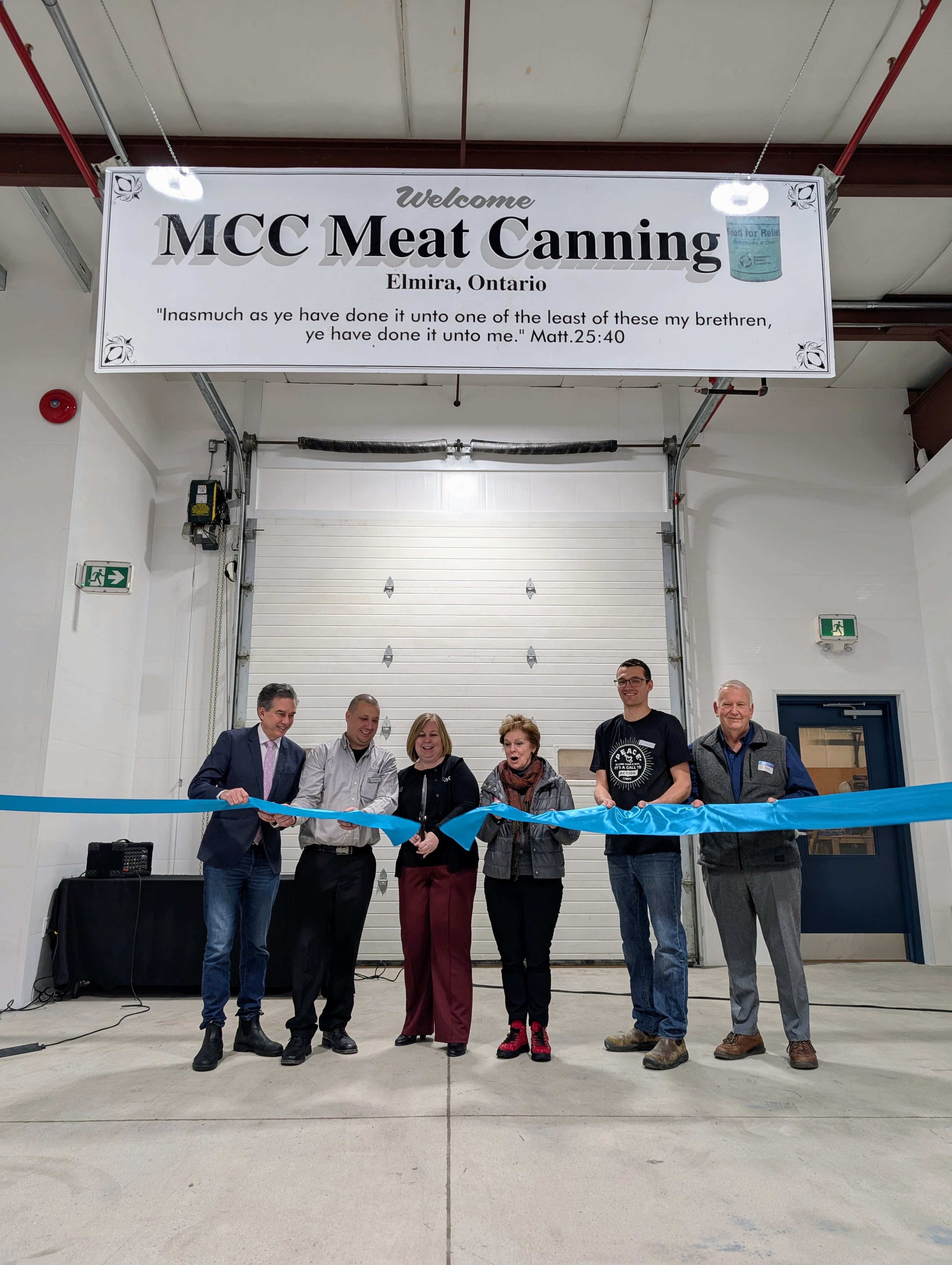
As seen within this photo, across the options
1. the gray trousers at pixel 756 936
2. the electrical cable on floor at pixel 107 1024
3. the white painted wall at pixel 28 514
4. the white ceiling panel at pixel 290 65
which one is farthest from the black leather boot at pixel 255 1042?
the white ceiling panel at pixel 290 65

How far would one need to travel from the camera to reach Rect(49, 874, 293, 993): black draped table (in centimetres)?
531

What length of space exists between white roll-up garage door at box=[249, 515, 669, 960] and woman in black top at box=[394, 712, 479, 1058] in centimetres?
251

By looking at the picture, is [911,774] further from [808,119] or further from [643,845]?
[808,119]

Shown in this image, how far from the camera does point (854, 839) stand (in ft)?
22.4

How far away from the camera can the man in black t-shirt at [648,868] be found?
3713 mm

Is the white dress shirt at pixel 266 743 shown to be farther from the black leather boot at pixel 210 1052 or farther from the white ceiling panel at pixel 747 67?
the white ceiling panel at pixel 747 67

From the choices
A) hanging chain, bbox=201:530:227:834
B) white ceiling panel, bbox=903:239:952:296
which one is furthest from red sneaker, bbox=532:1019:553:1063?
white ceiling panel, bbox=903:239:952:296

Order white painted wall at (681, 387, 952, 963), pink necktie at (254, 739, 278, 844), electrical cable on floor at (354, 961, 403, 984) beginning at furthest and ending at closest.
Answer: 1. white painted wall at (681, 387, 952, 963)
2. electrical cable on floor at (354, 961, 403, 984)
3. pink necktie at (254, 739, 278, 844)

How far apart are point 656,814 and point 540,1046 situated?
3.88 feet

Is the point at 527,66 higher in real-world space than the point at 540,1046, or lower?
higher

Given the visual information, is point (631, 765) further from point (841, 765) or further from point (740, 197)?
point (841, 765)

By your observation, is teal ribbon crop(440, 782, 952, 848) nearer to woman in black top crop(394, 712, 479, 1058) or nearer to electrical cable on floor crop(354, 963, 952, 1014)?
woman in black top crop(394, 712, 479, 1058)

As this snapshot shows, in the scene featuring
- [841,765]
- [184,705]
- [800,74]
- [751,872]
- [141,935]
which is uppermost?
[800,74]

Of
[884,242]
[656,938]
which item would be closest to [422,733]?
[656,938]
